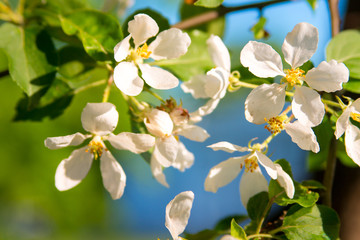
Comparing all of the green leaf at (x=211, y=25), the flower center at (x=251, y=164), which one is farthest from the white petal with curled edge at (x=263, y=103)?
the green leaf at (x=211, y=25)

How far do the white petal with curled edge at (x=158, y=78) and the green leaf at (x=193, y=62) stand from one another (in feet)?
0.53

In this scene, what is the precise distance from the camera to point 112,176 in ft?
2.31

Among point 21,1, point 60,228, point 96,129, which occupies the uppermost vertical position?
point 21,1

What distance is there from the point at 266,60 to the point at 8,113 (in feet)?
9.65

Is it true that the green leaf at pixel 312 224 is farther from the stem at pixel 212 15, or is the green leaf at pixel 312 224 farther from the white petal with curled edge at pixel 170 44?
the stem at pixel 212 15

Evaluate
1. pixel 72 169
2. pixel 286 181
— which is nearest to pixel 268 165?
pixel 286 181

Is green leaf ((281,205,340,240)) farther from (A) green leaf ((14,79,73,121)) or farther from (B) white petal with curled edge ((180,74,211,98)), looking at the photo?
(A) green leaf ((14,79,73,121))

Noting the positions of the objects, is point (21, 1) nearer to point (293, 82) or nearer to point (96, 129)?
point (96, 129)

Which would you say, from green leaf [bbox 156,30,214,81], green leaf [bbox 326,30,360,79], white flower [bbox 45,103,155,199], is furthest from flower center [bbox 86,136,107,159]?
green leaf [bbox 326,30,360,79]

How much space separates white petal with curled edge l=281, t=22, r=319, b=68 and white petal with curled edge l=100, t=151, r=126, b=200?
12.9 inches

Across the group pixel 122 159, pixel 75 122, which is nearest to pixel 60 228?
pixel 122 159

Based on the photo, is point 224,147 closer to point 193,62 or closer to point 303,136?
point 303,136

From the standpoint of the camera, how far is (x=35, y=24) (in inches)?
34.1

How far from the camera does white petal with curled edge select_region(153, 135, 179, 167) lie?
64cm
